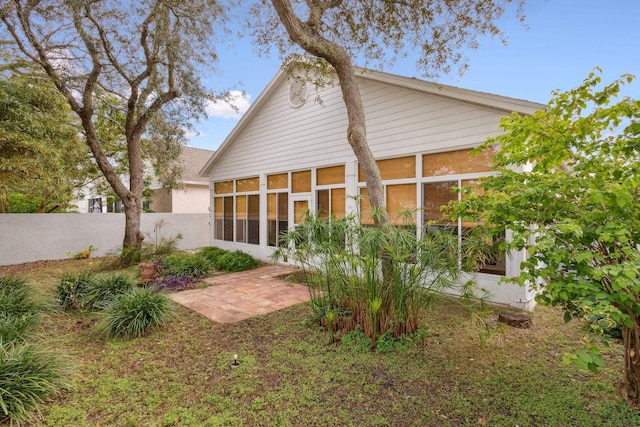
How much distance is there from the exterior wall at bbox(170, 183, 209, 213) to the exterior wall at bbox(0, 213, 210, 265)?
10.5ft

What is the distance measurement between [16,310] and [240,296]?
10.8 ft

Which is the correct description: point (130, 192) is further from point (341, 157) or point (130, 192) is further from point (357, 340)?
point (357, 340)

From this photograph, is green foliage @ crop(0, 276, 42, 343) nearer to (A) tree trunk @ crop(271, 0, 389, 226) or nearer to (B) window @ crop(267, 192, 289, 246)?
(A) tree trunk @ crop(271, 0, 389, 226)

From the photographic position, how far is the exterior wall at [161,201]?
16.8 meters

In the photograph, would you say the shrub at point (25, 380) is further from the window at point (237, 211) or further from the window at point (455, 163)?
the window at point (237, 211)

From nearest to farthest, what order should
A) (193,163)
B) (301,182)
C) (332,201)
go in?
(332,201) < (301,182) < (193,163)

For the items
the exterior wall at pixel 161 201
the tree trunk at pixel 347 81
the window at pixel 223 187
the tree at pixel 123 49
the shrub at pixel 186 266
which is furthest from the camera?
the exterior wall at pixel 161 201

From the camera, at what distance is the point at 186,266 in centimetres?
785

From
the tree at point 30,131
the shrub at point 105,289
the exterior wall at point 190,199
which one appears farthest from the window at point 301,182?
the exterior wall at point 190,199

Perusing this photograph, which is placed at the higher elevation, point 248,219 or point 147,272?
point 248,219

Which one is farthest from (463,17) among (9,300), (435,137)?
(9,300)

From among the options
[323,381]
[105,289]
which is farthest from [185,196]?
→ [323,381]

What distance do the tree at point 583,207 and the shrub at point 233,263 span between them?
23.8ft

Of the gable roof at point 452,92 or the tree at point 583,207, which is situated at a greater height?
the gable roof at point 452,92
